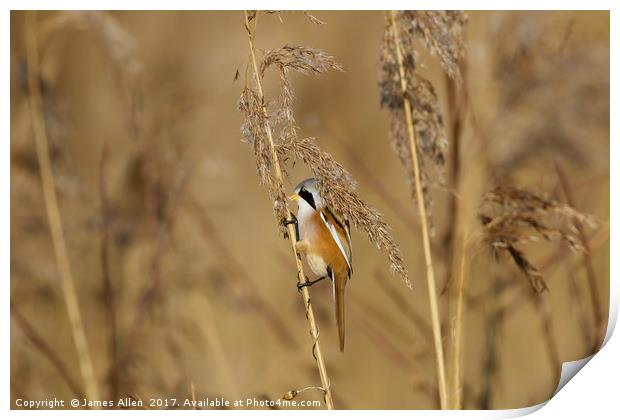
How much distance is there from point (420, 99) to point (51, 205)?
3.75 ft

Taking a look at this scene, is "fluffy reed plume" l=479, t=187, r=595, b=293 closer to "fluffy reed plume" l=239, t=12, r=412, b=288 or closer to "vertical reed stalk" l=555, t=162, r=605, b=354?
"vertical reed stalk" l=555, t=162, r=605, b=354

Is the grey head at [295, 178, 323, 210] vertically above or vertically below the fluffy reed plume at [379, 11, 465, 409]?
below

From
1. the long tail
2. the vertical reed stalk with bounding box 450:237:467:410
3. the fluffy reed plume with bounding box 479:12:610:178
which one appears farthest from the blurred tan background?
the long tail

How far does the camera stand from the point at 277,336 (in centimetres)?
251

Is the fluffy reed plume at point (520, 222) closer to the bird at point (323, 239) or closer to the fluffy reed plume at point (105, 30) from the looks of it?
the bird at point (323, 239)

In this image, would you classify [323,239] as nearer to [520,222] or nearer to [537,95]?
[520,222]

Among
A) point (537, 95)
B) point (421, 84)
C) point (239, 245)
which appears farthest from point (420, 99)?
point (239, 245)

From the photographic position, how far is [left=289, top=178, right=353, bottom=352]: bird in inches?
66.9

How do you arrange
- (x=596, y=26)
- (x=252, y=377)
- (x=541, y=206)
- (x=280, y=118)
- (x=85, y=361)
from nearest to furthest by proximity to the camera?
(x=280, y=118) < (x=541, y=206) < (x=85, y=361) < (x=596, y=26) < (x=252, y=377)

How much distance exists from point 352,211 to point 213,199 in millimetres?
1504

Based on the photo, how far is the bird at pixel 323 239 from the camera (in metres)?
1.70

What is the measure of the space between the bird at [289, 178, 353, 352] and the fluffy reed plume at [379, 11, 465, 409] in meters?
0.21
